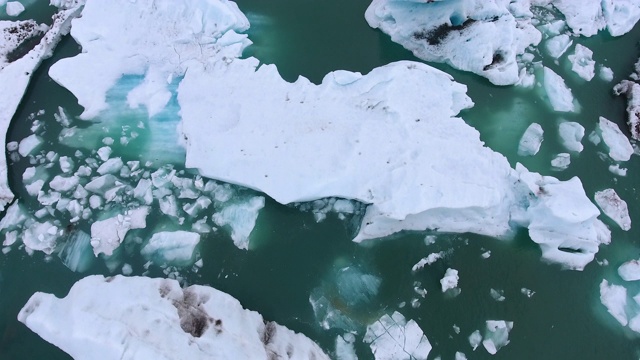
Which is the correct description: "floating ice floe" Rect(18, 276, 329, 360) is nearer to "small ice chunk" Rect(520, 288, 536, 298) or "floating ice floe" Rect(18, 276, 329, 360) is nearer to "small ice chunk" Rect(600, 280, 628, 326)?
"small ice chunk" Rect(520, 288, 536, 298)

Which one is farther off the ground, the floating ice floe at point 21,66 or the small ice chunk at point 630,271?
the floating ice floe at point 21,66

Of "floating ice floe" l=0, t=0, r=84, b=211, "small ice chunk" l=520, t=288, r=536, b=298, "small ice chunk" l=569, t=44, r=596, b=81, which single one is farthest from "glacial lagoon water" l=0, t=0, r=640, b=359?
"small ice chunk" l=569, t=44, r=596, b=81

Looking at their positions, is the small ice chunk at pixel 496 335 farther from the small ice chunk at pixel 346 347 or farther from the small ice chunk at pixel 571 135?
the small ice chunk at pixel 571 135

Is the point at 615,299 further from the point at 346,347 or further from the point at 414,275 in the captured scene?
the point at 346,347

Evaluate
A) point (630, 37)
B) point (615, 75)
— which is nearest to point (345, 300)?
point (615, 75)

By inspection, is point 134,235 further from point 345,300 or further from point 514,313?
point 514,313

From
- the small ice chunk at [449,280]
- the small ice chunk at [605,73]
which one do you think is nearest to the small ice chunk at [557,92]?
the small ice chunk at [605,73]

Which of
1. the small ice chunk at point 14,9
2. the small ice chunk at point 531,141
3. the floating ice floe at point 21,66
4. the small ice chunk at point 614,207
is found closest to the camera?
the small ice chunk at point 614,207
